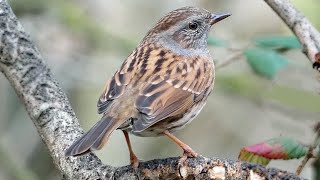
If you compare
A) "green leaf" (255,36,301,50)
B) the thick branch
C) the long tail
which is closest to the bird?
the long tail

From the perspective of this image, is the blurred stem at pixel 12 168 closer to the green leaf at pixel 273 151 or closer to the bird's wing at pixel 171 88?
the bird's wing at pixel 171 88

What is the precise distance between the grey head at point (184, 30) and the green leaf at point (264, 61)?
0.34 metres

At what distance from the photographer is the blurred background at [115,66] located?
24.5 feet

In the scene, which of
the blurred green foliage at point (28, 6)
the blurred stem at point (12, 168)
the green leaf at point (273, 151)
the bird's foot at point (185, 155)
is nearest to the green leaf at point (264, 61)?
the green leaf at point (273, 151)

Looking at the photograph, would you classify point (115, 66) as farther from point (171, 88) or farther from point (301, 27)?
point (301, 27)

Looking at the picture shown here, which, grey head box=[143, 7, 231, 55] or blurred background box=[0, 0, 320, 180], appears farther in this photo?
blurred background box=[0, 0, 320, 180]

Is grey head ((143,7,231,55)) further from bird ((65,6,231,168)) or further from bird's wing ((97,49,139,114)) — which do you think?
bird's wing ((97,49,139,114))

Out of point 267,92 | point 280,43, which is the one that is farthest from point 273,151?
point 267,92

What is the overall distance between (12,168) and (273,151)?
281 centimetres

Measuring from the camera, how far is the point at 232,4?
8656 millimetres

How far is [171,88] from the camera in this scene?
17.5 ft

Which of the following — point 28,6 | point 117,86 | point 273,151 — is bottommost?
point 273,151

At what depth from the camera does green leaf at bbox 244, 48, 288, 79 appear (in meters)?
5.95

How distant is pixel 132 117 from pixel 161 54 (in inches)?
38.1
